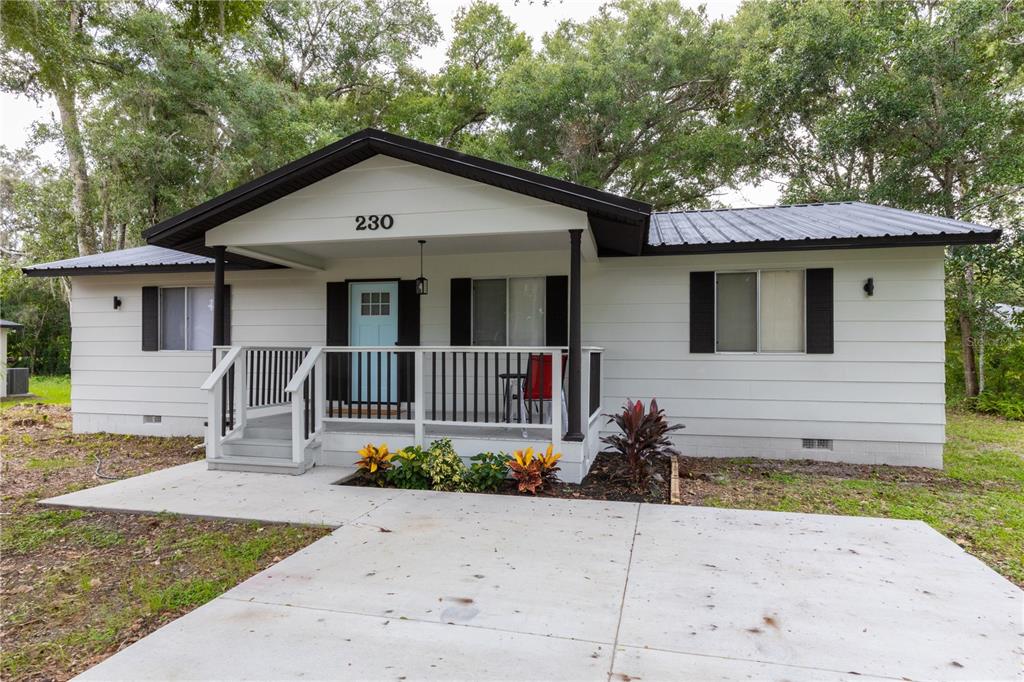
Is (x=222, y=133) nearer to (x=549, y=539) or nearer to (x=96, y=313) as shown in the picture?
(x=96, y=313)

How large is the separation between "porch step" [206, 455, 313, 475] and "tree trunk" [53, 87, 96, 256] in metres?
10.3

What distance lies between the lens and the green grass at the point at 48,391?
13167mm

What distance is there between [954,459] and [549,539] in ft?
20.1

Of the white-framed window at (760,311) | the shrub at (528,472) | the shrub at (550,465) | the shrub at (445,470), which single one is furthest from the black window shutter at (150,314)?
the white-framed window at (760,311)

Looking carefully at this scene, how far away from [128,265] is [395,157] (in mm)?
5125

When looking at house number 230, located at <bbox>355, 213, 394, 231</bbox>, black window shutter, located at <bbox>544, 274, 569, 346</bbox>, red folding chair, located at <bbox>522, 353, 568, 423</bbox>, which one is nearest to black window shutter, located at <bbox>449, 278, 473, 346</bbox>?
black window shutter, located at <bbox>544, 274, 569, 346</bbox>

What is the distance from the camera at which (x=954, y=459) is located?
23.2ft

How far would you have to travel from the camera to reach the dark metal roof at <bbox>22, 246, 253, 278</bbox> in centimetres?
819

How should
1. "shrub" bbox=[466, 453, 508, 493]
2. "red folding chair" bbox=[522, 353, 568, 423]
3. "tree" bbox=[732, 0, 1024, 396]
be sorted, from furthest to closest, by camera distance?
"tree" bbox=[732, 0, 1024, 396], "red folding chair" bbox=[522, 353, 568, 423], "shrub" bbox=[466, 453, 508, 493]

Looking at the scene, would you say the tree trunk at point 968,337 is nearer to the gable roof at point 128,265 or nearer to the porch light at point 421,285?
the porch light at point 421,285

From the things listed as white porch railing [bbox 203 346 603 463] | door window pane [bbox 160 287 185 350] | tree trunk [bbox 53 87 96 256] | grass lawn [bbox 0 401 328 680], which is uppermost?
tree trunk [bbox 53 87 96 256]

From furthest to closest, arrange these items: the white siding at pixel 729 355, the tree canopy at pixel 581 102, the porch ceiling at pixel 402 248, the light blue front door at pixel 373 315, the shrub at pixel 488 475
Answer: the tree canopy at pixel 581 102 → the light blue front door at pixel 373 315 → the porch ceiling at pixel 402 248 → the white siding at pixel 729 355 → the shrub at pixel 488 475

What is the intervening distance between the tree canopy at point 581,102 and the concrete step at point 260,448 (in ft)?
28.7

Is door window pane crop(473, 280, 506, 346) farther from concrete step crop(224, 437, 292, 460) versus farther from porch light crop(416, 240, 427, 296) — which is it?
concrete step crop(224, 437, 292, 460)
